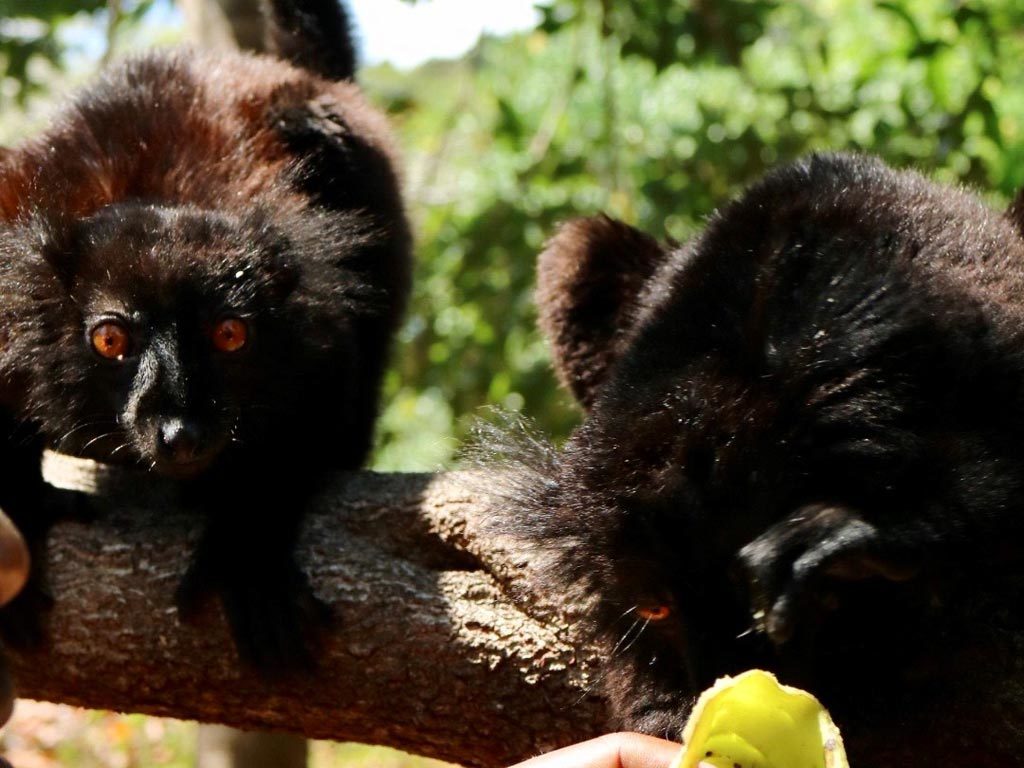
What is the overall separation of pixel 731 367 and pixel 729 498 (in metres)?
0.40

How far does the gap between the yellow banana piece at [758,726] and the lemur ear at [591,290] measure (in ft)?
8.52

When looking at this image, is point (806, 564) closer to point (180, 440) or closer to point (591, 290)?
point (180, 440)

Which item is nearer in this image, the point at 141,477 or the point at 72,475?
the point at 141,477

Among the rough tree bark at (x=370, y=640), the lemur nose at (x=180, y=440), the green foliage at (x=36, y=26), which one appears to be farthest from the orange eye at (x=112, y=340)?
the green foliage at (x=36, y=26)

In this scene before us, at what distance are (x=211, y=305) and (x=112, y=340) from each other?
353 millimetres

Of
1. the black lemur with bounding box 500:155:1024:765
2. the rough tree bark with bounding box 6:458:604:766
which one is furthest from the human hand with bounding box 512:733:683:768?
the rough tree bark with bounding box 6:458:604:766

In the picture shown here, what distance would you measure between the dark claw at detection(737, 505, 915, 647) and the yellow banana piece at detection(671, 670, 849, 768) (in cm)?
20

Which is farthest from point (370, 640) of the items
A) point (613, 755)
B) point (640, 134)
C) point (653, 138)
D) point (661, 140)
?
point (640, 134)

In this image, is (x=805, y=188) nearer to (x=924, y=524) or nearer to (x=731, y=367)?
(x=731, y=367)

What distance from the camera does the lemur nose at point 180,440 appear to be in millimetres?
3834

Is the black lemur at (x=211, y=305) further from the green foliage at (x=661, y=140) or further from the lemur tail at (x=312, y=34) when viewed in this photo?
Result: the green foliage at (x=661, y=140)

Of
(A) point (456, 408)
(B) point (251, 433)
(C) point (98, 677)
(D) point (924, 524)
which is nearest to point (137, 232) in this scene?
(B) point (251, 433)

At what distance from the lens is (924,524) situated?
2793 mm

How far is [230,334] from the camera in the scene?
4273 mm
